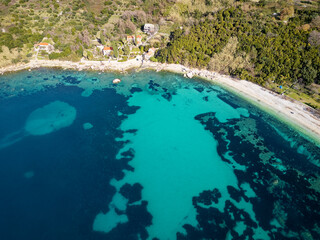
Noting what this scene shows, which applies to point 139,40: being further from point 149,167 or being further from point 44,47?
point 149,167

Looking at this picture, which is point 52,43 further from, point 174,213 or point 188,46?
point 174,213

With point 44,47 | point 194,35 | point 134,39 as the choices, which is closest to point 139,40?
point 134,39

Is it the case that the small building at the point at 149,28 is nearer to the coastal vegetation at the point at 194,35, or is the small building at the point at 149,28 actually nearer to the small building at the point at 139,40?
the coastal vegetation at the point at 194,35

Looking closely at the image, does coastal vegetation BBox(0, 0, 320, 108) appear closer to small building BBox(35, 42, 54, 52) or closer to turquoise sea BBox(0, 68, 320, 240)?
small building BBox(35, 42, 54, 52)

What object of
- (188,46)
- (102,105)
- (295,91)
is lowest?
(102,105)

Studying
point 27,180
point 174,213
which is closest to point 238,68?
point 174,213

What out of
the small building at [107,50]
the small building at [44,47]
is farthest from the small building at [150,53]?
the small building at [44,47]
